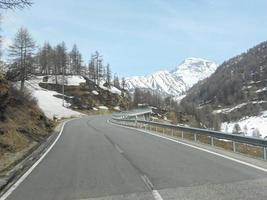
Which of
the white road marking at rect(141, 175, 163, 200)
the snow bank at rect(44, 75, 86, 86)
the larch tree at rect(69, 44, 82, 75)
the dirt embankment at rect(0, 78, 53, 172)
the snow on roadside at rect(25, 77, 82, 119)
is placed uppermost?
the larch tree at rect(69, 44, 82, 75)

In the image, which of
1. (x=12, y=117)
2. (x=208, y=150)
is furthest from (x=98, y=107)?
(x=208, y=150)

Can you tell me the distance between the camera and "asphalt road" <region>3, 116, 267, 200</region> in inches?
348

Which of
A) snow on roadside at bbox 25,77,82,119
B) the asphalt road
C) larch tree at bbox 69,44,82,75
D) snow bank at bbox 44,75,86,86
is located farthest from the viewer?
larch tree at bbox 69,44,82,75

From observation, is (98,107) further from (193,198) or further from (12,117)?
(193,198)

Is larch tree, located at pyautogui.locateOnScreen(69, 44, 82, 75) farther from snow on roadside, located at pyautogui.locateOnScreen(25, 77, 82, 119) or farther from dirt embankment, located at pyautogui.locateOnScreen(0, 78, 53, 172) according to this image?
dirt embankment, located at pyautogui.locateOnScreen(0, 78, 53, 172)

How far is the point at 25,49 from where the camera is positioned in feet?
261

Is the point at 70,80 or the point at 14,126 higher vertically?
the point at 70,80

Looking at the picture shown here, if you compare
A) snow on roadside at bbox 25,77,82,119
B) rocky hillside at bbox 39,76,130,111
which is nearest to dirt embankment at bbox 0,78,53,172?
snow on roadside at bbox 25,77,82,119

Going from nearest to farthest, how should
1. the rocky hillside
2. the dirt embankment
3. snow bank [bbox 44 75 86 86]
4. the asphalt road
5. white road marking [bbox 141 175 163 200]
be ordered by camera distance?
white road marking [bbox 141 175 163 200] → the asphalt road → the dirt embankment → the rocky hillside → snow bank [bbox 44 75 86 86]

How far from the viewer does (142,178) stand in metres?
10.8

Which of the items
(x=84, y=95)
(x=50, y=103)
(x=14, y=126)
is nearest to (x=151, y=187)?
(x=14, y=126)

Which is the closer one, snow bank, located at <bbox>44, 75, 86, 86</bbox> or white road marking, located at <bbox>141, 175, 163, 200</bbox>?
white road marking, located at <bbox>141, 175, 163, 200</bbox>

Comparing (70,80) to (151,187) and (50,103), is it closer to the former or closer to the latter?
(50,103)

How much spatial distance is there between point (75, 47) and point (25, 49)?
283 feet
